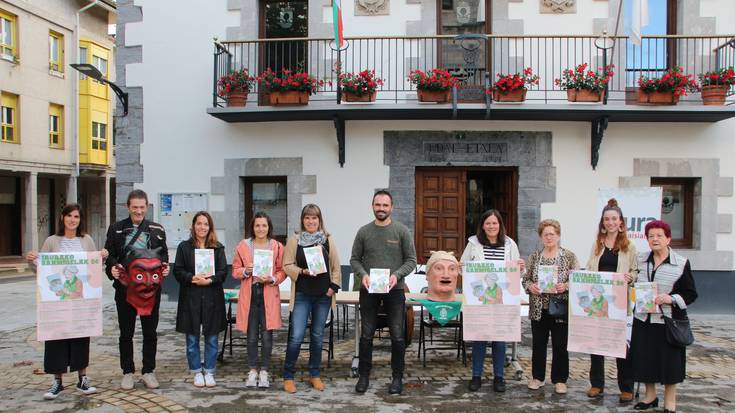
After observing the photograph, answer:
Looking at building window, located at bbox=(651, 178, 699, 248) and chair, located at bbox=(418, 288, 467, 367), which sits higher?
building window, located at bbox=(651, 178, 699, 248)

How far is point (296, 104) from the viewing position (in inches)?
355

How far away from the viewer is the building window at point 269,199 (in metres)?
9.86

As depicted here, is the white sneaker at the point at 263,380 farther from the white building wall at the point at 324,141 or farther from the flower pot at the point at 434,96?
the flower pot at the point at 434,96

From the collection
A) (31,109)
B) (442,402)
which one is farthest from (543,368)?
(31,109)

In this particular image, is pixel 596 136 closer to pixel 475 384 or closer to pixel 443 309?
pixel 443 309

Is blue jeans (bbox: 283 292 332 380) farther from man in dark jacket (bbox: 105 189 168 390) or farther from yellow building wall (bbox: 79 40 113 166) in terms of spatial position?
yellow building wall (bbox: 79 40 113 166)


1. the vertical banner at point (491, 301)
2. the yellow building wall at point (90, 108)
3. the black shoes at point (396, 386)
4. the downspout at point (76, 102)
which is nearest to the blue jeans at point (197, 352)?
the black shoes at point (396, 386)

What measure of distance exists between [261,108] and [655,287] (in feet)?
20.1

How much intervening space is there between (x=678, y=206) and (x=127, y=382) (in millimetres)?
8334

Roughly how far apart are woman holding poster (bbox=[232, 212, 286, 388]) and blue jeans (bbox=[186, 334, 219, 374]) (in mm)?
282

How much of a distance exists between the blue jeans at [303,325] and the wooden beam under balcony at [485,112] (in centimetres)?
411

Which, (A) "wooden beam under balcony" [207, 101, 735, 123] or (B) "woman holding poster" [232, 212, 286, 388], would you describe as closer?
(B) "woman holding poster" [232, 212, 286, 388]

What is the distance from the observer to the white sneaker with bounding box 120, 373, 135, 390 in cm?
520

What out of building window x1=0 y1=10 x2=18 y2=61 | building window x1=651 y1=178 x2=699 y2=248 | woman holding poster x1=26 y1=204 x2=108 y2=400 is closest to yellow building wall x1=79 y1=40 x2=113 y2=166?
building window x1=0 y1=10 x2=18 y2=61
